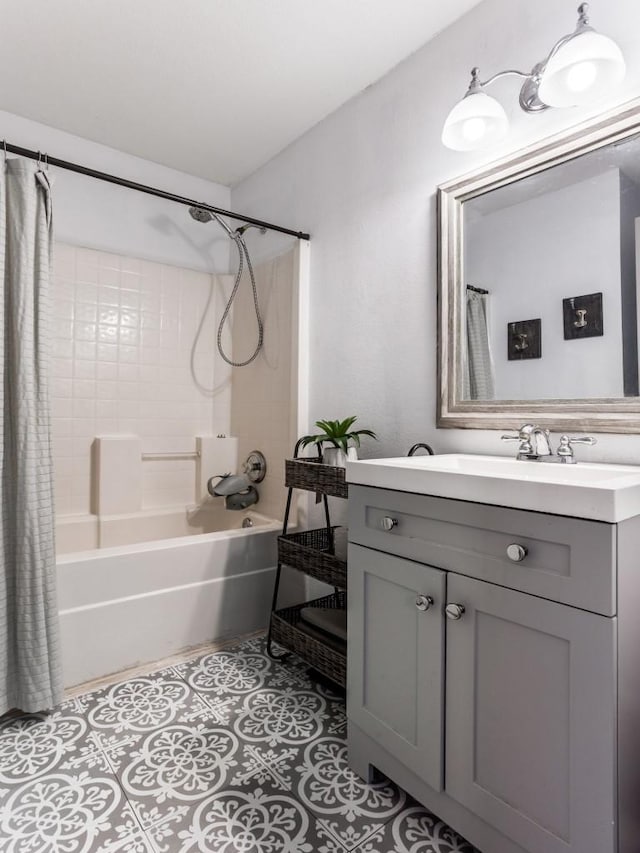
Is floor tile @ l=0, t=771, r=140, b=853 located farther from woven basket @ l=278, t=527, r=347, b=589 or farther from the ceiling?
the ceiling

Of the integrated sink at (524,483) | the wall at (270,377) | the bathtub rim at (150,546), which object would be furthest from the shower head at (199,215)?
the integrated sink at (524,483)

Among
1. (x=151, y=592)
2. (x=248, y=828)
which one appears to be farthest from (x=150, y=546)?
(x=248, y=828)

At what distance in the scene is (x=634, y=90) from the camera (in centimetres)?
124

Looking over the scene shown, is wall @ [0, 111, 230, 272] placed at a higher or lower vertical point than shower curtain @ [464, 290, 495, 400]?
higher

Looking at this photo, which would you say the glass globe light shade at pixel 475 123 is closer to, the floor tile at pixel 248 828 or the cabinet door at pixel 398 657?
the cabinet door at pixel 398 657

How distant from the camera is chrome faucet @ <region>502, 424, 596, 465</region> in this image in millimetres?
1288

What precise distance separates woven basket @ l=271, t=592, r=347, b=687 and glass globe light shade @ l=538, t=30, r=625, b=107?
170cm

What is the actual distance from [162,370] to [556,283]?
6.67 feet

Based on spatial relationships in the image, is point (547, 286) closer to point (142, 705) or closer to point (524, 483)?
point (524, 483)

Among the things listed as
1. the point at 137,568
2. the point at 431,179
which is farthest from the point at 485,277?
the point at 137,568

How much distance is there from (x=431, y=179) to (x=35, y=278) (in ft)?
4.54

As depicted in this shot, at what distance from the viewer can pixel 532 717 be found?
0.93 metres

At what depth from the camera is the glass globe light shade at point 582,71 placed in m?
1.16

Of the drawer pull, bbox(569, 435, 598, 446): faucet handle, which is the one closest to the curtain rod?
bbox(569, 435, 598, 446): faucet handle
